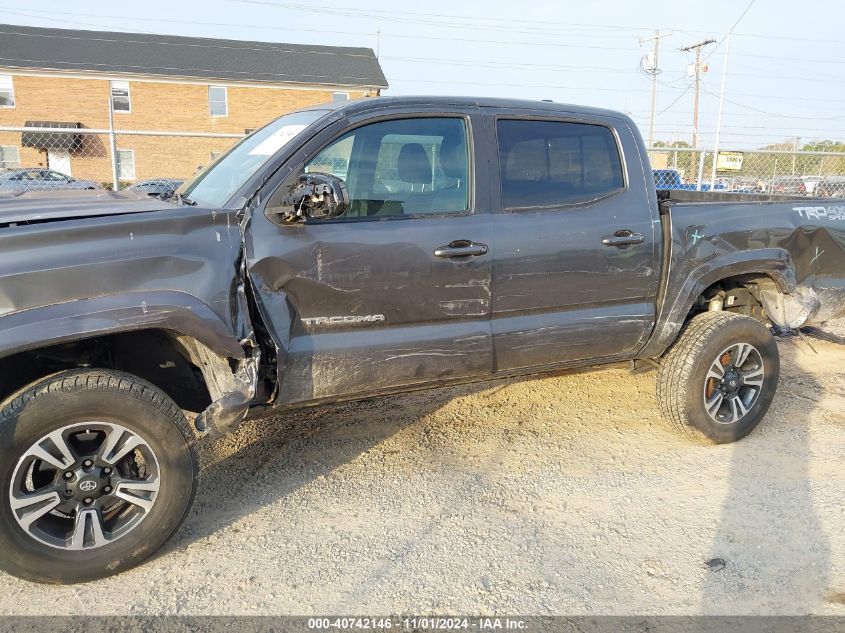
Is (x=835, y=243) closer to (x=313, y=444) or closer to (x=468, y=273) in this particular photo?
(x=468, y=273)

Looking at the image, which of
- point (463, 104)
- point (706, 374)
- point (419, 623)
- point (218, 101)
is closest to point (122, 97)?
point (218, 101)

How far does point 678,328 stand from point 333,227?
2265 millimetres

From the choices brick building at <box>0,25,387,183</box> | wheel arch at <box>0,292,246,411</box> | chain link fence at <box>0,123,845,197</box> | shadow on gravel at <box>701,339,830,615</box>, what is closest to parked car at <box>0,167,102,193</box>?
chain link fence at <box>0,123,845,197</box>

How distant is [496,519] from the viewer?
10.8 ft

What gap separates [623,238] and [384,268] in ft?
4.77

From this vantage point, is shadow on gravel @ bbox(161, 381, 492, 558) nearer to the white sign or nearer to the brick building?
the white sign

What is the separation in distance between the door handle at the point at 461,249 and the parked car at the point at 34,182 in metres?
2.31

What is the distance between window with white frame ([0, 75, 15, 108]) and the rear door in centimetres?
3502

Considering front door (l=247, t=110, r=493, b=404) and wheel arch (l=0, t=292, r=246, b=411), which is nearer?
wheel arch (l=0, t=292, r=246, b=411)

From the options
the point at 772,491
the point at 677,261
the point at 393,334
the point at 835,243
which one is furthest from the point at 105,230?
the point at 835,243

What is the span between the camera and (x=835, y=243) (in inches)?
176

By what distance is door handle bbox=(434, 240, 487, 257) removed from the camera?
329cm

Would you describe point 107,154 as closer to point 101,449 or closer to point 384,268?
point 384,268

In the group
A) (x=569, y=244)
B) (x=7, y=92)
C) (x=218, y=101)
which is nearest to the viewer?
(x=569, y=244)
